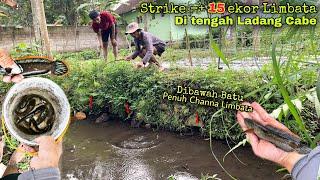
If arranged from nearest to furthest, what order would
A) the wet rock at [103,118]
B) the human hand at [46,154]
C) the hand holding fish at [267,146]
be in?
the hand holding fish at [267,146], the human hand at [46,154], the wet rock at [103,118]

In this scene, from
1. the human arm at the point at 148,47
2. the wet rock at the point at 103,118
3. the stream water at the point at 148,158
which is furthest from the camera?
the wet rock at the point at 103,118

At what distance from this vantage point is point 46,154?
0.97 m

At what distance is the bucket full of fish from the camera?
99cm

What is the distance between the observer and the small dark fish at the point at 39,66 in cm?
99

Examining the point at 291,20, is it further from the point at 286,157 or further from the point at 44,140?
the point at 44,140

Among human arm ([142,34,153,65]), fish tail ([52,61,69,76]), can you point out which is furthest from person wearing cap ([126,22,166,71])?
fish tail ([52,61,69,76])

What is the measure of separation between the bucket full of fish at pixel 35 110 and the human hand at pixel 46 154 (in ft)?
0.08

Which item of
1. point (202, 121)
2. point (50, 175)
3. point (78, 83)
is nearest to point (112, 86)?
point (78, 83)

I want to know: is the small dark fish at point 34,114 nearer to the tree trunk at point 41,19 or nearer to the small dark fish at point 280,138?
the small dark fish at point 280,138

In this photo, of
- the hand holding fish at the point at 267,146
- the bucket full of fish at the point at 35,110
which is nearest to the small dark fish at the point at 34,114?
the bucket full of fish at the point at 35,110

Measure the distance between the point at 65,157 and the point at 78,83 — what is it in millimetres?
1774

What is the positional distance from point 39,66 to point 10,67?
90 mm

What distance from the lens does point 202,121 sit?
17.7ft

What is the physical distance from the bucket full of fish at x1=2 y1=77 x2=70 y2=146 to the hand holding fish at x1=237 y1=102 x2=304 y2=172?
0.53 metres
